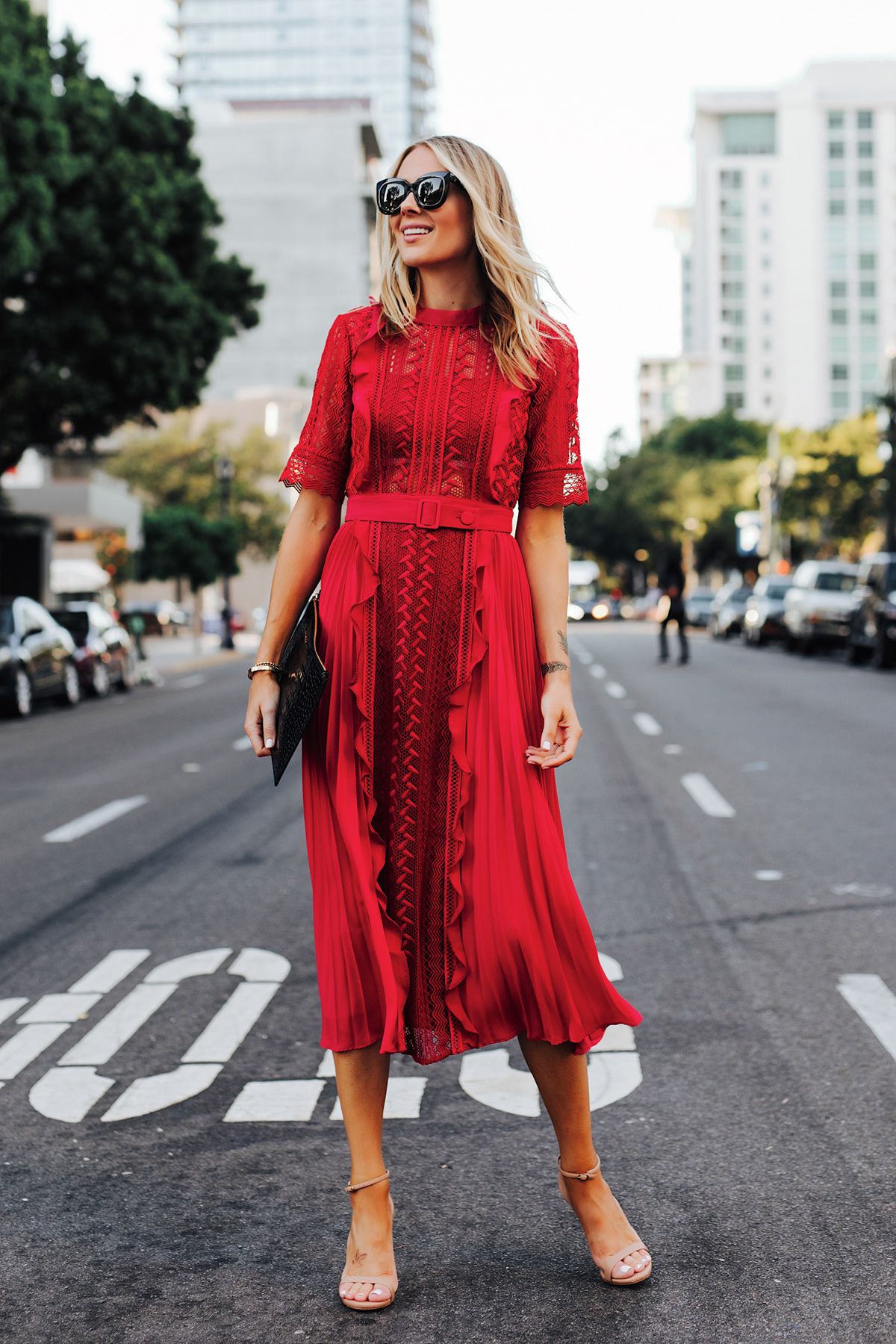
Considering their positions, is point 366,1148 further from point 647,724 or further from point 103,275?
point 103,275

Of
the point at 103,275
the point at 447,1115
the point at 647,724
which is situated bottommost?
the point at 447,1115

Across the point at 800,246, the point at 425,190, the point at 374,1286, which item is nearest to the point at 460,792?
the point at 374,1286

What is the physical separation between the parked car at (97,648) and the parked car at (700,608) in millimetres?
35784

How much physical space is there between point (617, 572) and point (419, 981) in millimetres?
110441

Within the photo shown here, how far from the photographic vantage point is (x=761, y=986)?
5.36m

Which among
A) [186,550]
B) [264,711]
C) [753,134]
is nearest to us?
[264,711]

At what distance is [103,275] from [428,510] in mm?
21204

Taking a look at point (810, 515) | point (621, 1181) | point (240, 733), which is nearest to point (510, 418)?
point (621, 1181)

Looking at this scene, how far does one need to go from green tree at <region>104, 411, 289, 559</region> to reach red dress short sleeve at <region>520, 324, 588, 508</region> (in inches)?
2340

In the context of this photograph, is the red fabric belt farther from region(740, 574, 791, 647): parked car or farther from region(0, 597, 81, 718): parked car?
region(740, 574, 791, 647): parked car

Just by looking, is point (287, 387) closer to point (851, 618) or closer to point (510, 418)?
point (851, 618)

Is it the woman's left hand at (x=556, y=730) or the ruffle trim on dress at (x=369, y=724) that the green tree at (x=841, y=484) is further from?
the ruffle trim on dress at (x=369, y=724)

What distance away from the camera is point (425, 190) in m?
3.07

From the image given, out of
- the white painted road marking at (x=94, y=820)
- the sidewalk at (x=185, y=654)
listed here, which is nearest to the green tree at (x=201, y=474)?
the sidewalk at (x=185, y=654)
